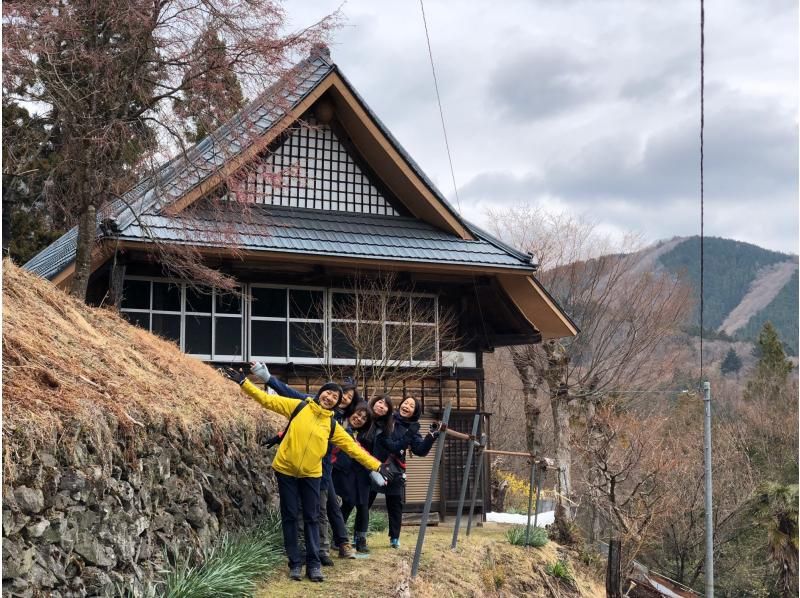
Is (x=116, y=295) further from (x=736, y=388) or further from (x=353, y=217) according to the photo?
(x=736, y=388)

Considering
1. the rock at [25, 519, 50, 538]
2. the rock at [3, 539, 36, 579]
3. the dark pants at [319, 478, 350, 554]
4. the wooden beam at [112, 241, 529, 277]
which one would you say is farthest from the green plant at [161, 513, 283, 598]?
the wooden beam at [112, 241, 529, 277]

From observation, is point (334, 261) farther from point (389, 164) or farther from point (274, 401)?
point (274, 401)

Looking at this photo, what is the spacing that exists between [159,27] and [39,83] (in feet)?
6.29

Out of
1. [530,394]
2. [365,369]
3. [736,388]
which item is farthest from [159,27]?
[736,388]

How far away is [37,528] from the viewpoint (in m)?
6.06

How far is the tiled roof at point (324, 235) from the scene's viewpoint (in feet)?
53.4

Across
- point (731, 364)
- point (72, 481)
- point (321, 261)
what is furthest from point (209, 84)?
point (731, 364)

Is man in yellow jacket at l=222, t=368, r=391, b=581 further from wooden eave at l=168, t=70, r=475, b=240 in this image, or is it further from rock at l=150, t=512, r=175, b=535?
wooden eave at l=168, t=70, r=475, b=240

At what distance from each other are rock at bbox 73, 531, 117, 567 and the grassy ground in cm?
184

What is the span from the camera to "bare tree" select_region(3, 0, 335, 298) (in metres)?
13.9

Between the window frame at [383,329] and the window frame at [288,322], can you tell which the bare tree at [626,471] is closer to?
the window frame at [383,329]

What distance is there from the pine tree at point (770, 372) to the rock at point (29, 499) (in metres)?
47.4

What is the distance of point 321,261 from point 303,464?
947 centimetres

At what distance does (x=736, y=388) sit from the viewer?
7931 cm
